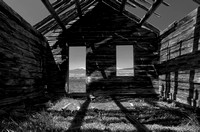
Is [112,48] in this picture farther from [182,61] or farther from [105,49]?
[182,61]

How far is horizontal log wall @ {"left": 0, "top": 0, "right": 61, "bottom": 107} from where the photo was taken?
4.72 meters

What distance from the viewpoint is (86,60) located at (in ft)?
30.6

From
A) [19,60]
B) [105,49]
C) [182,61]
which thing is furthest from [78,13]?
[182,61]

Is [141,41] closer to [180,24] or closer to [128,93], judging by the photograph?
[180,24]

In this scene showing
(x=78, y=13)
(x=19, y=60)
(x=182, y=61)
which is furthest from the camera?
(x=78, y=13)

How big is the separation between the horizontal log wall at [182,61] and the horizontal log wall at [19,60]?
687cm

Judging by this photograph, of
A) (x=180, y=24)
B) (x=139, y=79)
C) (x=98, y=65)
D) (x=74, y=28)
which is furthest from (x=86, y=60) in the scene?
(x=180, y=24)

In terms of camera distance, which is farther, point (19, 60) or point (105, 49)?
point (105, 49)

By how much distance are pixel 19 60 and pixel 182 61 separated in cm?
712

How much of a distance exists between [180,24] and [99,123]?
6.05m

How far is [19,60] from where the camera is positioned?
18.7 ft

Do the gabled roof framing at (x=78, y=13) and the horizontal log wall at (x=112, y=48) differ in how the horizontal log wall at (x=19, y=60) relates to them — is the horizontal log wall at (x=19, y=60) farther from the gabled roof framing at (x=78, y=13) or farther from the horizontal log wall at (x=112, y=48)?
the horizontal log wall at (x=112, y=48)

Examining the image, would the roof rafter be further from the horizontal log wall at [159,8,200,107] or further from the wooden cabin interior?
the horizontal log wall at [159,8,200,107]

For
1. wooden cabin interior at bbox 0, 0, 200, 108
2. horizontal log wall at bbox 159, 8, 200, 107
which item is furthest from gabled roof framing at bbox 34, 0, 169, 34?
horizontal log wall at bbox 159, 8, 200, 107
